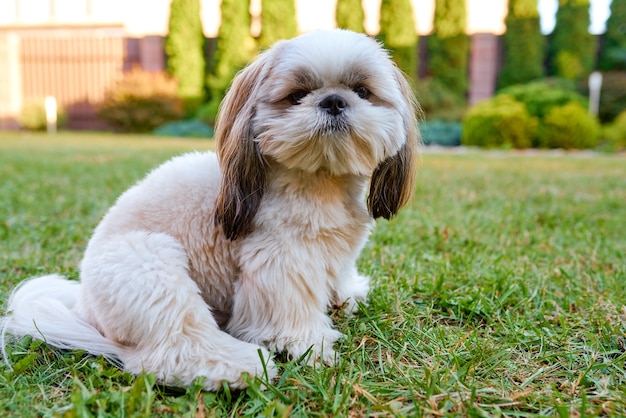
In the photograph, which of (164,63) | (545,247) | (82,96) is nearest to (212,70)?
(164,63)

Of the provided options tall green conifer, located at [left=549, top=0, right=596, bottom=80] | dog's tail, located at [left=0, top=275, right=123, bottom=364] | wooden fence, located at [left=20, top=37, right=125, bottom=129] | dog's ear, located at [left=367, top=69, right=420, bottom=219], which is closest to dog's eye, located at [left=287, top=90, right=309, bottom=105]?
dog's ear, located at [left=367, top=69, right=420, bottom=219]

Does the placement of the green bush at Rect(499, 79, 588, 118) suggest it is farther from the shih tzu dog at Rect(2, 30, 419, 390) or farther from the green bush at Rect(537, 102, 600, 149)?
the shih tzu dog at Rect(2, 30, 419, 390)

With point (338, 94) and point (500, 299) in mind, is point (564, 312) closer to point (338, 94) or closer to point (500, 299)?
point (500, 299)

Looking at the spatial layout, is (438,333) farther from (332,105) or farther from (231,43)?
(231,43)

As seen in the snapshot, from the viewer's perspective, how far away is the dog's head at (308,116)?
1.90 meters

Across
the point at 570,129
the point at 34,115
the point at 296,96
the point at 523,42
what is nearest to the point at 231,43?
the point at 34,115

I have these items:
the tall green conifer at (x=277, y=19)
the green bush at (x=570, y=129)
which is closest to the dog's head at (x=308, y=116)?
the green bush at (x=570, y=129)

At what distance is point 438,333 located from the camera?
2.17 metres

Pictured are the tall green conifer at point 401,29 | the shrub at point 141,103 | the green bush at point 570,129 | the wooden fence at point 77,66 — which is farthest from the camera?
the wooden fence at point 77,66

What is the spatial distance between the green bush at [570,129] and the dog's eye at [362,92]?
14.7 m

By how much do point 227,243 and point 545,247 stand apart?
103 inches

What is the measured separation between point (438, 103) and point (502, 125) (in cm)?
458

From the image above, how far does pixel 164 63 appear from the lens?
22.3m

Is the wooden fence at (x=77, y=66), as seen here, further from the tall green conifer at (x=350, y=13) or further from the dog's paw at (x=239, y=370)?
the dog's paw at (x=239, y=370)
